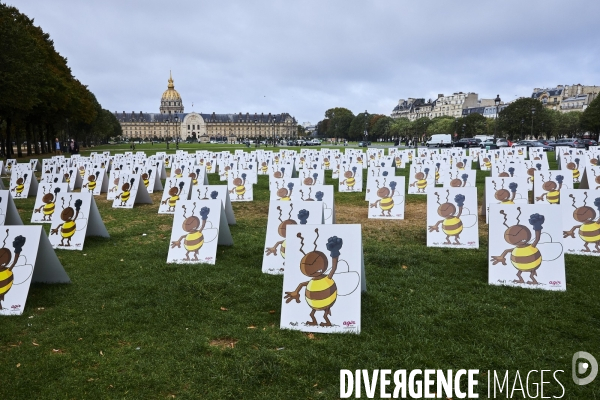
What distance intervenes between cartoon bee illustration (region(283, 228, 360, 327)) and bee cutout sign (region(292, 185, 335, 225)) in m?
2.63

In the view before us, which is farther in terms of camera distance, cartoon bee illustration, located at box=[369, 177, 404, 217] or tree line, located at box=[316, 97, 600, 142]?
tree line, located at box=[316, 97, 600, 142]

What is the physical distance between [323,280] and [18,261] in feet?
12.8

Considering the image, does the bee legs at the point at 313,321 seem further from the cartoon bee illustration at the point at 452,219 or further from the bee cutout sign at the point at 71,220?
the bee cutout sign at the point at 71,220

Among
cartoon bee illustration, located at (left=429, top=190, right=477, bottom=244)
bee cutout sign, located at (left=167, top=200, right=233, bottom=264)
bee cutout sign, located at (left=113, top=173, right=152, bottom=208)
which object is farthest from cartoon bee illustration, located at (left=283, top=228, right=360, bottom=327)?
bee cutout sign, located at (left=113, top=173, right=152, bottom=208)

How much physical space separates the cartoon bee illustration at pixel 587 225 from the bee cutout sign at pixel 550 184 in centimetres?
294

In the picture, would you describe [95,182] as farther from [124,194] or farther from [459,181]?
[459,181]

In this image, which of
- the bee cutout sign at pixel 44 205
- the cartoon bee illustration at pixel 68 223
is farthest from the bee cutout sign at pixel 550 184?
the bee cutout sign at pixel 44 205

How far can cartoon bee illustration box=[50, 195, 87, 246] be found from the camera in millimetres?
8304

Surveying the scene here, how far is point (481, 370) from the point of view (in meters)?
3.93

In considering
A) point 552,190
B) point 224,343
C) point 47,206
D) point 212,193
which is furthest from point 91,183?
point 552,190

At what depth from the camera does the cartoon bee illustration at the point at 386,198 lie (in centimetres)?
1108

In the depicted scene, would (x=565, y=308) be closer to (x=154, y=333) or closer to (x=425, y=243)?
(x=425, y=243)

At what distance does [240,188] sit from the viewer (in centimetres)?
1427

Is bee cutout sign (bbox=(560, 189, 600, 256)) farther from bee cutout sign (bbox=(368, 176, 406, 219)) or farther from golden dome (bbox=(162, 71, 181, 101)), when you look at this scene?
golden dome (bbox=(162, 71, 181, 101))
